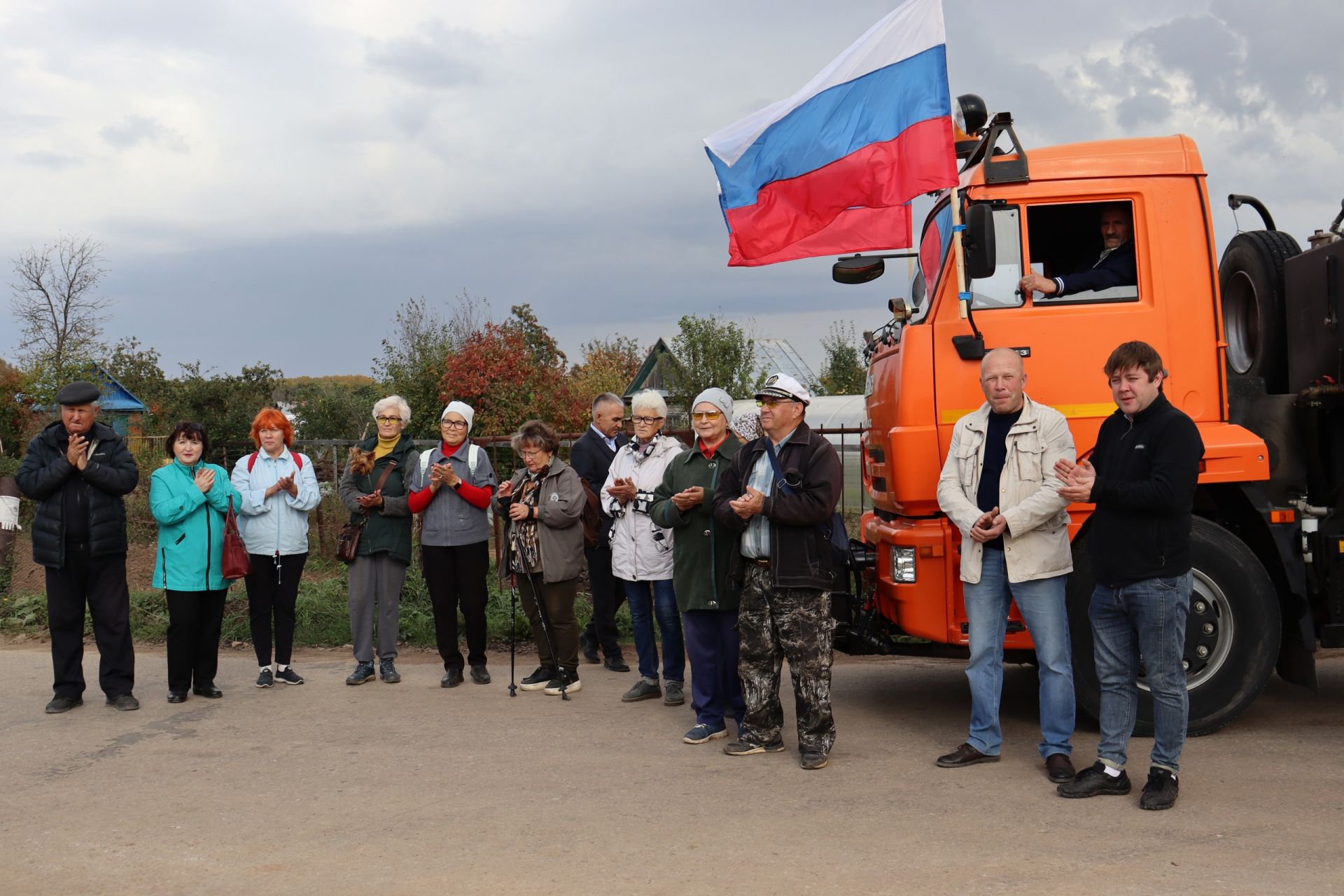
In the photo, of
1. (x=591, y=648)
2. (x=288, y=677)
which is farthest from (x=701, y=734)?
(x=288, y=677)

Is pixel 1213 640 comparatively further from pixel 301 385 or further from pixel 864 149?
pixel 301 385

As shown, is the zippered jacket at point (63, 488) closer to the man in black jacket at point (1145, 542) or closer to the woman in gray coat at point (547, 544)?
the woman in gray coat at point (547, 544)

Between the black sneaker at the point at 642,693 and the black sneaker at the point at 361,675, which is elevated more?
the black sneaker at the point at 361,675

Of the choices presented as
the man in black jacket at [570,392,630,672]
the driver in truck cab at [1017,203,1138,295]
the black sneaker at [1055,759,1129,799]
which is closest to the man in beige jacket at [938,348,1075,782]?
the black sneaker at [1055,759,1129,799]

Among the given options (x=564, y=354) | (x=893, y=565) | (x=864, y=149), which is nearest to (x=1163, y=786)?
(x=893, y=565)

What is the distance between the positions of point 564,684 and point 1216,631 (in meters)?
3.81

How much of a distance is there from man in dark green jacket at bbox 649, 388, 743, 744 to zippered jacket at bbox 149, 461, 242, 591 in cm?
298

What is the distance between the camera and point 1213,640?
5.78 metres

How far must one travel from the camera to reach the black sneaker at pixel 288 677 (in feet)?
24.9

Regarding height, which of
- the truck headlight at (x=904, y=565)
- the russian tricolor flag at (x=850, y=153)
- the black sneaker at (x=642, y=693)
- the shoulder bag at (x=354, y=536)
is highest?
the russian tricolor flag at (x=850, y=153)

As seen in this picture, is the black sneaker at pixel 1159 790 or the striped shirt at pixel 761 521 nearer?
the black sneaker at pixel 1159 790

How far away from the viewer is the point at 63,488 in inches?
273

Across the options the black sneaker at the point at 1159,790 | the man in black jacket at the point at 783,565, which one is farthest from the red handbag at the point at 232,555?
the black sneaker at the point at 1159,790

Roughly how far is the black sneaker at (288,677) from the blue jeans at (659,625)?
2.35 meters
